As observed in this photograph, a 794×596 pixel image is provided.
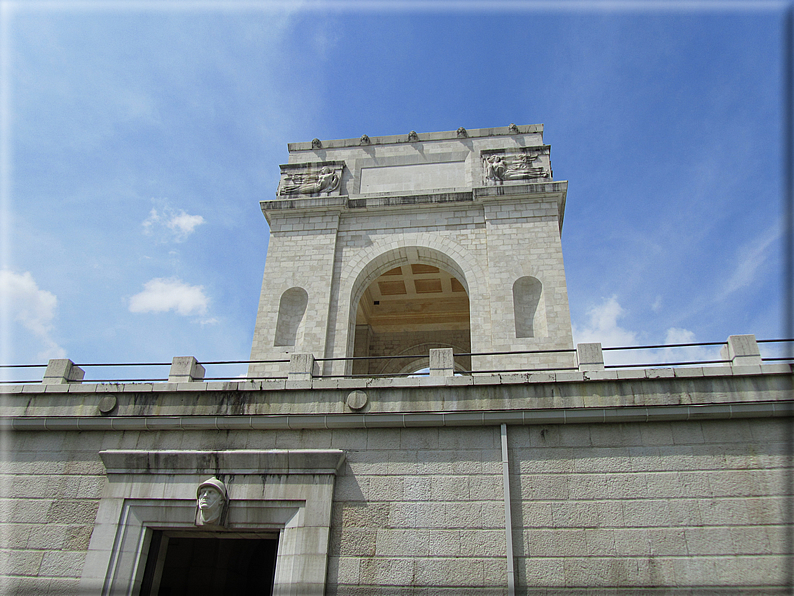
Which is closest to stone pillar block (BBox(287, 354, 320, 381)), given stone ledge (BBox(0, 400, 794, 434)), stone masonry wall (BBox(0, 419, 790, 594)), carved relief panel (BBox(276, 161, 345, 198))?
stone ledge (BBox(0, 400, 794, 434))

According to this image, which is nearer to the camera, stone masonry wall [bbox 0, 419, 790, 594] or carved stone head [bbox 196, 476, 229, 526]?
stone masonry wall [bbox 0, 419, 790, 594]

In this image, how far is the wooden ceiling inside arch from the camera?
2458 centimetres

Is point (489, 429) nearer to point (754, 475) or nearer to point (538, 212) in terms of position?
point (754, 475)

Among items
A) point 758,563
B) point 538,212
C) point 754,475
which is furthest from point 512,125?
point 758,563

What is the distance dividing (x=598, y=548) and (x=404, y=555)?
11.3 feet

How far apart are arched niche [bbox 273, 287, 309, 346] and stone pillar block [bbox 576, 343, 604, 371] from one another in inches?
371

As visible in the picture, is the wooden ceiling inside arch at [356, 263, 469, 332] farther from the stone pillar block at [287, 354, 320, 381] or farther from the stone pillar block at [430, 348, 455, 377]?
the stone pillar block at [430, 348, 455, 377]

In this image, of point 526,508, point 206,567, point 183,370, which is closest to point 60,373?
point 183,370

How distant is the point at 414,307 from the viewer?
25.6 meters

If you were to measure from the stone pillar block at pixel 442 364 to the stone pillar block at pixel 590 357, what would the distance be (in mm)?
2666

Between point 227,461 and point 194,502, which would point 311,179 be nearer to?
point 227,461

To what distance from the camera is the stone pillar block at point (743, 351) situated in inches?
415

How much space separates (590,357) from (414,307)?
48.4 feet

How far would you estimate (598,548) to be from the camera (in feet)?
31.1
